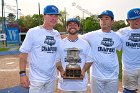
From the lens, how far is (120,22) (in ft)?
353

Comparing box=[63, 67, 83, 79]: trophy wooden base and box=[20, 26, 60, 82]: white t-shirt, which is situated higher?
box=[20, 26, 60, 82]: white t-shirt

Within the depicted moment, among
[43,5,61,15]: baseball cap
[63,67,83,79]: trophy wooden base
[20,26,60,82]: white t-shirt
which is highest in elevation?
[43,5,61,15]: baseball cap

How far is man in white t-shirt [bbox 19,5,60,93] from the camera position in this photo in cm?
554

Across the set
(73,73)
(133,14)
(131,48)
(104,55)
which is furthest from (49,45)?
(133,14)

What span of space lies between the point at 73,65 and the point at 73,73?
0.15m

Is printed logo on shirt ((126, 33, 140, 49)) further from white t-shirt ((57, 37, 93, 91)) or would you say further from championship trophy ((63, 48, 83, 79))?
championship trophy ((63, 48, 83, 79))

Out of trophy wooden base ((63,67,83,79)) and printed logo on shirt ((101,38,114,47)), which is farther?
printed logo on shirt ((101,38,114,47))

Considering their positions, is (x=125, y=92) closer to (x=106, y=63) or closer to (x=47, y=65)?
(x=106, y=63)

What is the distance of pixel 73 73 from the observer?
225 inches

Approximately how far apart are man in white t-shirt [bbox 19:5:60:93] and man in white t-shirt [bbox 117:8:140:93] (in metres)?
1.82

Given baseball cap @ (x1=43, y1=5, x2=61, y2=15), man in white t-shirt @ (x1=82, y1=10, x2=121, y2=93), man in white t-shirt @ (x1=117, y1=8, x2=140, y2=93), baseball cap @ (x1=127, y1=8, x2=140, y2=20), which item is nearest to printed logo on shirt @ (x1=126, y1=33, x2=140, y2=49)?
man in white t-shirt @ (x1=117, y1=8, x2=140, y2=93)

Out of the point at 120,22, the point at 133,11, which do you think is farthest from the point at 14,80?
the point at 120,22

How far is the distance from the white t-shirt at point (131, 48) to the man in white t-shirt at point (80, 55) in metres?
1.25

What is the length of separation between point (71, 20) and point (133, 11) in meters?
1.69
